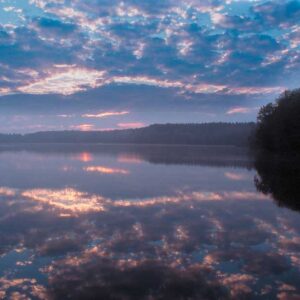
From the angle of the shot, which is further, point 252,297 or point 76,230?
point 76,230

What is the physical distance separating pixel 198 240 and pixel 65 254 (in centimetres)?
524

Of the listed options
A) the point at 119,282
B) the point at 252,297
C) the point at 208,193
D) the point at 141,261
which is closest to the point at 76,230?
the point at 141,261

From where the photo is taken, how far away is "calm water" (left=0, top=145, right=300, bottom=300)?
33.9 ft

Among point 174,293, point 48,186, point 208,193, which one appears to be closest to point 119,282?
point 174,293

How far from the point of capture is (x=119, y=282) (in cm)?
1070

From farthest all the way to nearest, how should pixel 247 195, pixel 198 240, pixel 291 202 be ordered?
1. pixel 247 195
2. pixel 291 202
3. pixel 198 240

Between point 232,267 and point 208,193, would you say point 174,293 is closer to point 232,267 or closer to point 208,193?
point 232,267

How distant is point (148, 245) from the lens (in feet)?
47.9

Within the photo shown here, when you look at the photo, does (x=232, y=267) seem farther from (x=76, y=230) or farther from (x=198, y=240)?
(x=76, y=230)

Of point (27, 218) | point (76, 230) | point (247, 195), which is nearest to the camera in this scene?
point (76, 230)

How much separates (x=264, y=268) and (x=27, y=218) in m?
12.1

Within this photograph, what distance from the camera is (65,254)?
13305 millimetres

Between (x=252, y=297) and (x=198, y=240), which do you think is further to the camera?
(x=198, y=240)

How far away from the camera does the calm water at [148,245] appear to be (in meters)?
10.3
